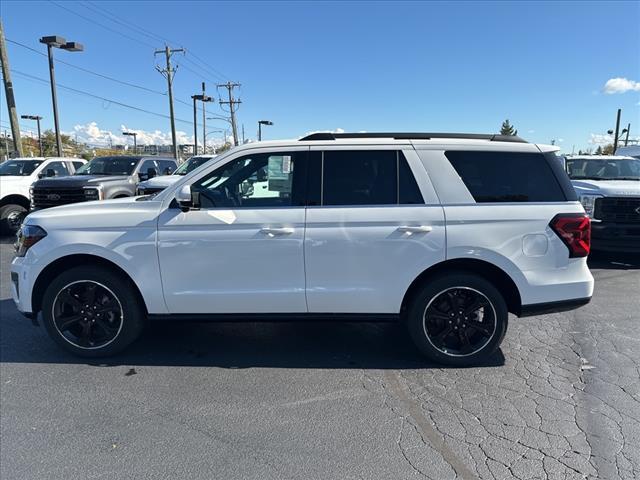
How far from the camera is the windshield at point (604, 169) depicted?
28.8ft

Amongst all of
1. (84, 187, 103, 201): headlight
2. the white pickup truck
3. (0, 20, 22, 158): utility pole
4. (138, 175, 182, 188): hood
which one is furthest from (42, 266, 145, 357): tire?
(0, 20, 22, 158): utility pole

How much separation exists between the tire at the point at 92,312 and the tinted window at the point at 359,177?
1.90 metres

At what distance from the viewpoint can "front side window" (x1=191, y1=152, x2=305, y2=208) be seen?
3.80 metres

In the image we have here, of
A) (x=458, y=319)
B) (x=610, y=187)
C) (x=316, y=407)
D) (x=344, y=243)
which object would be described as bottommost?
(x=316, y=407)

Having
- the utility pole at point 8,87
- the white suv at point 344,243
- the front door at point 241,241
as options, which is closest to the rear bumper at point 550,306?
the white suv at point 344,243

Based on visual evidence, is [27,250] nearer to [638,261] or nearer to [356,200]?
[356,200]

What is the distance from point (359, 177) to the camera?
12.5 ft

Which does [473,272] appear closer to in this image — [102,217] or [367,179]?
[367,179]

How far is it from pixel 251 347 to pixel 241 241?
3.78 ft

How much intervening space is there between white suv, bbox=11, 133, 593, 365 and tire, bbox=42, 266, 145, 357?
13mm

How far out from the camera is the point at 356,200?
3758 mm

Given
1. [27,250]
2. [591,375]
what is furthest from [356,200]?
[27,250]

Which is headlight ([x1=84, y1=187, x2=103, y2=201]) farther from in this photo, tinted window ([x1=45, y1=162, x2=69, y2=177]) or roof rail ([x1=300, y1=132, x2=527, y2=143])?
roof rail ([x1=300, y1=132, x2=527, y2=143])

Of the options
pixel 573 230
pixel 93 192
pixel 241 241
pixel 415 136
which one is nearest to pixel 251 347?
pixel 241 241
